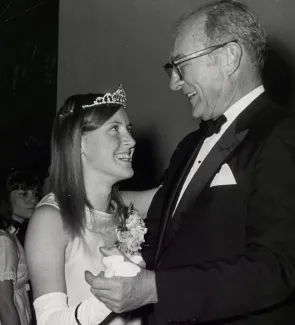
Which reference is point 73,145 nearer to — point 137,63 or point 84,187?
point 84,187

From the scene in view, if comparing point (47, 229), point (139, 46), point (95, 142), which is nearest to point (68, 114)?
point (95, 142)

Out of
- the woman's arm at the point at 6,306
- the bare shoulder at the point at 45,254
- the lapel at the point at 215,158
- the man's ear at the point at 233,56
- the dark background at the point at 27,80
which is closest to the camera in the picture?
the lapel at the point at 215,158

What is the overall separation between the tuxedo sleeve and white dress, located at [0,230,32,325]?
187cm

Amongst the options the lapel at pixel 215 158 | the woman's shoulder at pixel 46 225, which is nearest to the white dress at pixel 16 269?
the woman's shoulder at pixel 46 225

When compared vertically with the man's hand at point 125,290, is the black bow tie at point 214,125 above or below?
above

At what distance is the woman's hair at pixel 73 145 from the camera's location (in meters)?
2.29

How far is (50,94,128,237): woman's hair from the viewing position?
2.29 m

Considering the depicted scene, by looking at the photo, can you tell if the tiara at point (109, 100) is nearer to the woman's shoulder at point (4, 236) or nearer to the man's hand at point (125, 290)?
the man's hand at point (125, 290)

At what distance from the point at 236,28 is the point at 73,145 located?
2.88 feet

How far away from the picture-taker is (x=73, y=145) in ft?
7.61

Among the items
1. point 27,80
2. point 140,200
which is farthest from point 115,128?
point 27,80

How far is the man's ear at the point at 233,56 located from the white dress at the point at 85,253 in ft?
2.97

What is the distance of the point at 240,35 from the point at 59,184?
101 cm

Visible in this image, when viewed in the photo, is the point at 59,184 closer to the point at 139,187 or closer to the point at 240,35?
the point at 240,35
